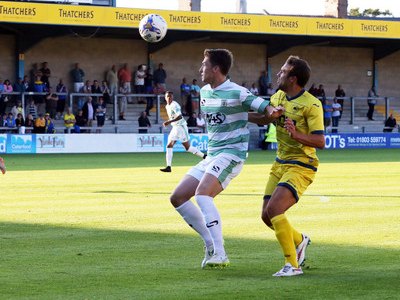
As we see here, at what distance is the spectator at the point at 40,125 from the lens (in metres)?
40.6

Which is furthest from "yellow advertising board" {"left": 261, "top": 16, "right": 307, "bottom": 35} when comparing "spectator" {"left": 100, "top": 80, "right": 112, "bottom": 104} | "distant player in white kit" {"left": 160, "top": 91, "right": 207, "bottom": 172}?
"distant player in white kit" {"left": 160, "top": 91, "right": 207, "bottom": 172}

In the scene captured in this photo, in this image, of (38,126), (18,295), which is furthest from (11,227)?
(38,126)

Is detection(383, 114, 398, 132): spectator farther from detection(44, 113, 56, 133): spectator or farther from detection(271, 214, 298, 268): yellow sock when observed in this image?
detection(271, 214, 298, 268): yellow sock

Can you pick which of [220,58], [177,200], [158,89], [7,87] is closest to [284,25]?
[158,89]

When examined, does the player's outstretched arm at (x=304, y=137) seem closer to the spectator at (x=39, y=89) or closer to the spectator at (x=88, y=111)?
the spectator at (x=88, y=111)

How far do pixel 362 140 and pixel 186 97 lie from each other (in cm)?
918

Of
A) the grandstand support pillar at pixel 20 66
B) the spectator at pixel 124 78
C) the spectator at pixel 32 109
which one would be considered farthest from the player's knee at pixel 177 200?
the spectator at pixel 124 78

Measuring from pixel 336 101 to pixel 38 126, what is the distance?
17963mm

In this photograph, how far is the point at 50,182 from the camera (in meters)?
23.2

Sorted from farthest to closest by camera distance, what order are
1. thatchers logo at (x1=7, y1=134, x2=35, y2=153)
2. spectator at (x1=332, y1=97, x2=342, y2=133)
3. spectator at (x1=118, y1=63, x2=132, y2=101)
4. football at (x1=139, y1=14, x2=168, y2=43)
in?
spectator at (x1=332, y1=97, x2=342, y2=133) < spectator at (x1=118, y1=63, x2=132, y2=101) < thatchers logo at (x1=7, y1=134, x2=35, y2=153) < football at (x1=139, y1=14, x2=168, y2=43)

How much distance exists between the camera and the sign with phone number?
48062 millimetres

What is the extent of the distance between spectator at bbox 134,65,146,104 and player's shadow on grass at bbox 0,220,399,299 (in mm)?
34860

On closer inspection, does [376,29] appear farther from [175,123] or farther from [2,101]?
[175,123]

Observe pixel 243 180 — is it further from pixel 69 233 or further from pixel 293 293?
pixel 293 293
